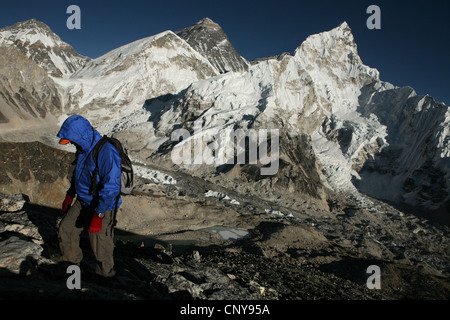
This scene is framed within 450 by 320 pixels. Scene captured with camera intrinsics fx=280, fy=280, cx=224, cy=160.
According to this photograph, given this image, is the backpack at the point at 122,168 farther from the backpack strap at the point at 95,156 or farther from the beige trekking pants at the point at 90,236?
the beige trekking pants at the point at 90,236

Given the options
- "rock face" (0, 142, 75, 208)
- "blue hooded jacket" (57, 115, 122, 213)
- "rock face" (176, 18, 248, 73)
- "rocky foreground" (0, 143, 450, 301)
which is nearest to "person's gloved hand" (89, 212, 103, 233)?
"blue hooded jacket" (57, 115, 122, 213)

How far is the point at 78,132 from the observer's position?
143 inches

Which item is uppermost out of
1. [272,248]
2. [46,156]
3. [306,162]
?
[306,162]

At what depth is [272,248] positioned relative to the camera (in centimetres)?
1352

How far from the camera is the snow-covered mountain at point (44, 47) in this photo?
91.1 meters

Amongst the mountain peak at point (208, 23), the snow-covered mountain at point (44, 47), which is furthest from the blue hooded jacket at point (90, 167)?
the mountain peak at point (208, 23)

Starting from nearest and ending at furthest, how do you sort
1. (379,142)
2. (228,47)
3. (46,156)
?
(46,156), (379,142), (228,47)

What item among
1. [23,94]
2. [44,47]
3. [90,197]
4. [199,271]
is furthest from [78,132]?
[44,47]

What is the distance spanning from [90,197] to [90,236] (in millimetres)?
531

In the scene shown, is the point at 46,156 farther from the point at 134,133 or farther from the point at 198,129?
the point at 134,133

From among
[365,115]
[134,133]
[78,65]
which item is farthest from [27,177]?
[78,65]

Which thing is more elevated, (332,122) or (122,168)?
(332,122)

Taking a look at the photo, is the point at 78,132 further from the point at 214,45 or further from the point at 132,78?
the point at 214,45
